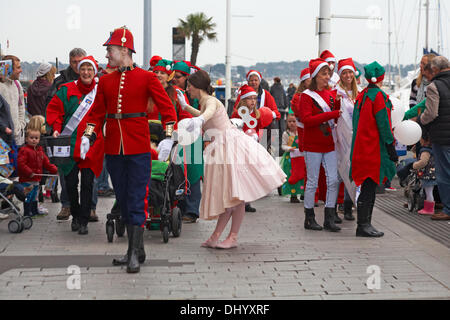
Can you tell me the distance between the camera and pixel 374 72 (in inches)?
314

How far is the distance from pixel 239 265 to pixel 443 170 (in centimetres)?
368

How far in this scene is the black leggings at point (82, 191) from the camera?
8180mm

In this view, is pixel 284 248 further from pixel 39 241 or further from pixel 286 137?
pixel 286 137

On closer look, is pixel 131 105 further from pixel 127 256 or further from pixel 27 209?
pixel 27 209

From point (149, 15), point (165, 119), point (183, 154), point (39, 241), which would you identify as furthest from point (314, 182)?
point (149, 15)

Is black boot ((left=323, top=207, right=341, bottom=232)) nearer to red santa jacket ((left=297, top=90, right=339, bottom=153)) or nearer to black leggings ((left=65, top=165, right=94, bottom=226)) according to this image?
red santa jacket ((left=297, top=90, right=339, bottom=153))

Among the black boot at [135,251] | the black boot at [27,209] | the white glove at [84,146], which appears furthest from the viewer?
the black boot at [27,209]

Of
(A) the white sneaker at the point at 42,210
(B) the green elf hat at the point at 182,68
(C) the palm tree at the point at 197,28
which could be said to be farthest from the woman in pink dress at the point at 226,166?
(C) the palm tree at the point at 197,28

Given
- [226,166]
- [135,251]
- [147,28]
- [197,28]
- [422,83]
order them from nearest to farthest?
[135,251], [226,166], [422,83], [147,28], [197,28]

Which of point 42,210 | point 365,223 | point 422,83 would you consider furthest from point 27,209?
point 422,83

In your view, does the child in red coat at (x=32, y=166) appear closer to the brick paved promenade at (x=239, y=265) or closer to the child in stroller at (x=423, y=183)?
the brick paved promenade at (x=239, y=265)

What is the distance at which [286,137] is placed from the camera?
11000 millimetres

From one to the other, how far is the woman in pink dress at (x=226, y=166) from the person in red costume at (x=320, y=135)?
1131 mm

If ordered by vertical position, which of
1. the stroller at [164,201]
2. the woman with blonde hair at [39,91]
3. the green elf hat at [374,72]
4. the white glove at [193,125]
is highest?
the green elf hat at [374,72]
